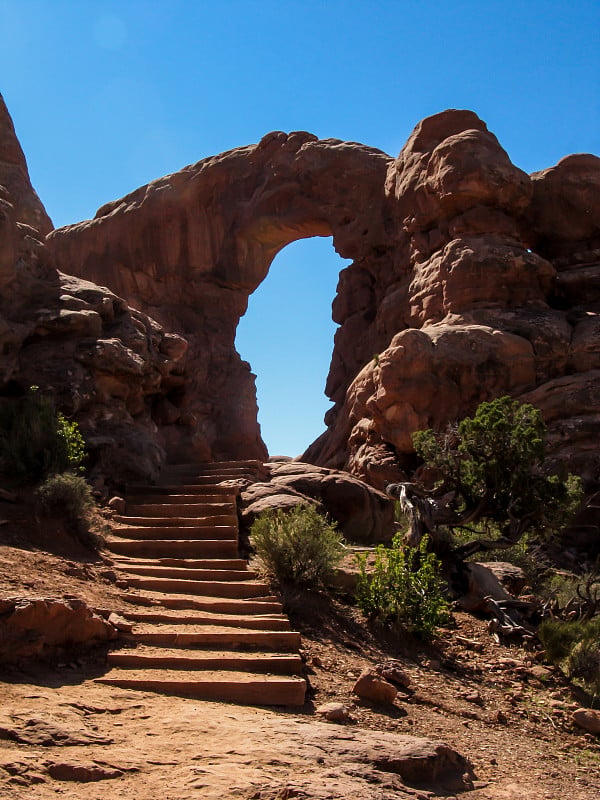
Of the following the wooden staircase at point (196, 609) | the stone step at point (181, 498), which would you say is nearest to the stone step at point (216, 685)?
the wooden staircase at point (196, 609)

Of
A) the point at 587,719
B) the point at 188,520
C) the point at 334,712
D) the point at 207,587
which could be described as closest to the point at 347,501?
the point at 188,520

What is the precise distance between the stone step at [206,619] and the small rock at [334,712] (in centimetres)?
141

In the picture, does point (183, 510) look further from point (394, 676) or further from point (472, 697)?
point (472, 697)

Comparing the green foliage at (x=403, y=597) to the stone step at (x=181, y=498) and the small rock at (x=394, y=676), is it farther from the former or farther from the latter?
the stone step at (x=181, y=498)

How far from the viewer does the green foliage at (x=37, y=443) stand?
9.82 metres

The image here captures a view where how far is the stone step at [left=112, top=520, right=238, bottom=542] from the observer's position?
32.3 ft

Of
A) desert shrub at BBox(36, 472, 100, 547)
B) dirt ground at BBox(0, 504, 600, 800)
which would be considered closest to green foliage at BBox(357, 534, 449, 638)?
dirt ground at BBox(0, 504, 600, 800)

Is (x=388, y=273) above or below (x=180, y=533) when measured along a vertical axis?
above

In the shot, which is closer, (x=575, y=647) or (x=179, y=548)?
(x=575, y=647)

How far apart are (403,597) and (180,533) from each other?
3037 millimetres

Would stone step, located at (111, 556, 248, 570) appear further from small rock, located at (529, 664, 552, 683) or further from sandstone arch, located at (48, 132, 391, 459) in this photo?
sandstone arch, located at (48, 132, 391, 459)

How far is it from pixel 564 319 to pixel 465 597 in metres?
11.8

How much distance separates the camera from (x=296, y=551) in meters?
8.90

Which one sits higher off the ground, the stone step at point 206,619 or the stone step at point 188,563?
the stone step at point 188,563
